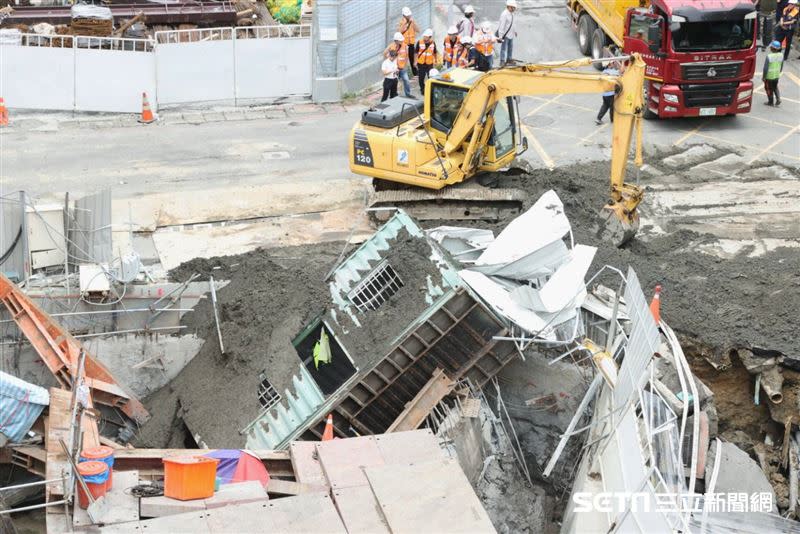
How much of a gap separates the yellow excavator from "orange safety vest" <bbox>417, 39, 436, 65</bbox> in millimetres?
5689

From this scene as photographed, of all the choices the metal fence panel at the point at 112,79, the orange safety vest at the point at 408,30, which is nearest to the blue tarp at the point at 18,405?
the metal fence panel at the point at 112,79

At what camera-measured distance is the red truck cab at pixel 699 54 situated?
80.8 feet

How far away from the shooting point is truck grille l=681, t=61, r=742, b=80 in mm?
24891

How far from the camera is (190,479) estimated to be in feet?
33.9

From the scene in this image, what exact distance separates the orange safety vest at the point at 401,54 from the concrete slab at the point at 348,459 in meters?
16.3

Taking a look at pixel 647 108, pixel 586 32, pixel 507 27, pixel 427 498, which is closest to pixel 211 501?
pixel 427 498

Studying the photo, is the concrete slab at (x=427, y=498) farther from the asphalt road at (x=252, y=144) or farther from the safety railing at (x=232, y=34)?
the safety railing at (x=232, y=34)

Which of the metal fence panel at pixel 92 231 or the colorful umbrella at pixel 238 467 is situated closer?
the colorful umbrella at pixel 238 467

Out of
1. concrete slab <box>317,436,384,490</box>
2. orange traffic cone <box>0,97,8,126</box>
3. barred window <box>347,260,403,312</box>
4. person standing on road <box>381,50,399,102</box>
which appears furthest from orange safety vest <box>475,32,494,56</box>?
concrete slab <box>317,436,384,490</box>

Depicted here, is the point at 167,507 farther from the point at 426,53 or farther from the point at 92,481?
the point at 426,53

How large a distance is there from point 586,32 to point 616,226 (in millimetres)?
12673

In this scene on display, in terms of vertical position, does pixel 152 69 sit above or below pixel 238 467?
above

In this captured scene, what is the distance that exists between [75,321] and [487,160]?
802 cm

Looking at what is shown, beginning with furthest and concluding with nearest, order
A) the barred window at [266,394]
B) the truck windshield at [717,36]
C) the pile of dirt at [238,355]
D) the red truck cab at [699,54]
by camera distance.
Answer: the truck windshield at [717,36]
the red truck cab at [699,54]
the pile of dirt at [238,355]
the barred window at [266,394]
